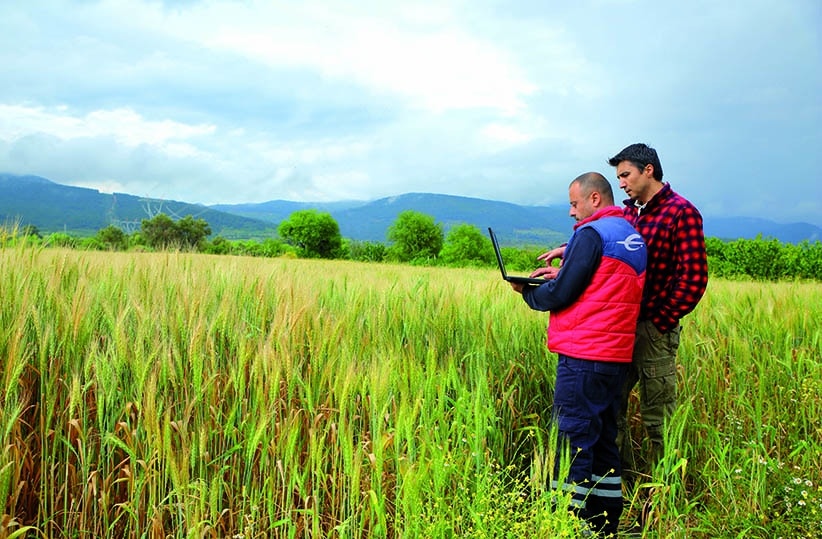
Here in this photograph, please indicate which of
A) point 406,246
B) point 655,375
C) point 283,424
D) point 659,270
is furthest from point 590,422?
point 406,246

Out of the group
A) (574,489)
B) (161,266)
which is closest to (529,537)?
(574,489)

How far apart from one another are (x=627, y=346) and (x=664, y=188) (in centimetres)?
107

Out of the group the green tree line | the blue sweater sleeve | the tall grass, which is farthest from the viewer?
the green tree line

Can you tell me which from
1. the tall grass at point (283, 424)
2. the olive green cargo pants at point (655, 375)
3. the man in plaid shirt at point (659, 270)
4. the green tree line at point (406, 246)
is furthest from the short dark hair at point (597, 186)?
the green tree line at point (406, 246)

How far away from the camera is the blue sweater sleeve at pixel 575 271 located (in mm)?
2697

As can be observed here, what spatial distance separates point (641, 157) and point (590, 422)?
1.56 meters

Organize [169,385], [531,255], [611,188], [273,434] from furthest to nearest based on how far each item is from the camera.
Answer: [531,255] < [611,188] < [169,385] < [273,434]

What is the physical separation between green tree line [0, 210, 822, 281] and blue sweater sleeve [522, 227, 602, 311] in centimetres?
338

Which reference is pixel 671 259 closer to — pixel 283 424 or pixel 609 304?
pixel 609 304

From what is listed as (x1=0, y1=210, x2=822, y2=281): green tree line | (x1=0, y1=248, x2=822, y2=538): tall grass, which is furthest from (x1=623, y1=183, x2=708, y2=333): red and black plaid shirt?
(x1=0, y1=210, x2=822, y2=281): green tree line

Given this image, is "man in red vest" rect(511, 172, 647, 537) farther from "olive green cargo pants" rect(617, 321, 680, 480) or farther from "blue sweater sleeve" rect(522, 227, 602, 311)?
"olive green cargo pants" rect(617, 321, 680, 480)

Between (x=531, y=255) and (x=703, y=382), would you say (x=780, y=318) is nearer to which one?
(x=703, y=382)

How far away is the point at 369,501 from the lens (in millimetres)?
2391

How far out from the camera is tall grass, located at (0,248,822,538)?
2.20 metres
